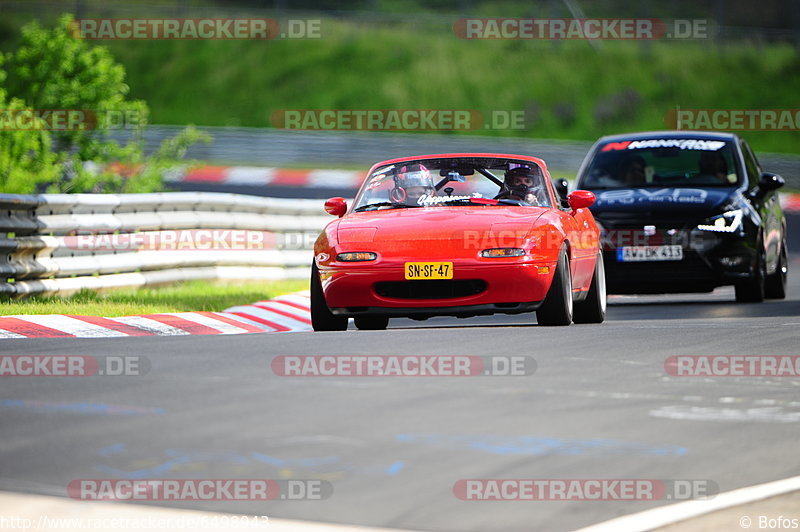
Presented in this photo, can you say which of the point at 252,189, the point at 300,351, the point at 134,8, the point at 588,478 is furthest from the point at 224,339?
the point at 134,8

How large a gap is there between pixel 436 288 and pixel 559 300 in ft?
2.90

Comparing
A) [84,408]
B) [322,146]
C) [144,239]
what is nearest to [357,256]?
[84,408]

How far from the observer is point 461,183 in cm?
1161

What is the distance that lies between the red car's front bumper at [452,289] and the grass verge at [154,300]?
2333 mm

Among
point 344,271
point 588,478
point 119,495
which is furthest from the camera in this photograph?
point 344,271

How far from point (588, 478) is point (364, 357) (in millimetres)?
3020

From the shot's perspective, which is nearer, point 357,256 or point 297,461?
point 297,461

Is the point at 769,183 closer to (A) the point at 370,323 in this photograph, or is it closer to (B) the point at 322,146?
(A) the point at 370,323

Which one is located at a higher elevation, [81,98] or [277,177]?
[81,98]

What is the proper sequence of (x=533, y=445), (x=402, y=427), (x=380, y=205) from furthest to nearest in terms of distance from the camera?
(x=380, y=205) < (x=402, y=427) < (x=533, y=445)

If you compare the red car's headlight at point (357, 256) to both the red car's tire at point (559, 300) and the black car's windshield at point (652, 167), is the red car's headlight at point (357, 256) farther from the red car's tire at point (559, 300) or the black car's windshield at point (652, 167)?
the black car's windshield at point (652, 167)

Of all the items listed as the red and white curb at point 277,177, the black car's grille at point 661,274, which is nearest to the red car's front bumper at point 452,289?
the black car's grille at point 661,274

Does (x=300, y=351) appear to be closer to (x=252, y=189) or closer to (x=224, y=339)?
(x=224, y=339)

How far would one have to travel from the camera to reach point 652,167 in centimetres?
1504
